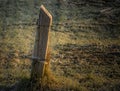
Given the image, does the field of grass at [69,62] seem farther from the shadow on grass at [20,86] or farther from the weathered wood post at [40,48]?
the weathered wood post at [40,48]

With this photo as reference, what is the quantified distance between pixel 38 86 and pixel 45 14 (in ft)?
3.60

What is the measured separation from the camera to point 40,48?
449 centimetres

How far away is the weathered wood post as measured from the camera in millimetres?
4422

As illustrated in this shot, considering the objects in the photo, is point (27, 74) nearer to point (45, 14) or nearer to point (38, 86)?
point (38, 86)

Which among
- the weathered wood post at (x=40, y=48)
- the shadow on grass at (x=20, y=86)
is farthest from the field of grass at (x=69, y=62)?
the weathered wood post at (x=40, y=48)

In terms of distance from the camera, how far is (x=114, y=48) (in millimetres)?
6449

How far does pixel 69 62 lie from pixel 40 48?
4.52 ft

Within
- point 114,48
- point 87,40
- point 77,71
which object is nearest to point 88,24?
point 87,40

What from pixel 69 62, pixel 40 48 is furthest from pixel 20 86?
pixel 69 62

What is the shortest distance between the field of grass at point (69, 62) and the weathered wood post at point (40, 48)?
134 mm

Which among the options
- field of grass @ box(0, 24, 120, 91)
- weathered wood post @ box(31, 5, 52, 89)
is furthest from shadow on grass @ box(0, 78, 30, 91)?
weathered wood post @ box(31, 5, 52, 89)

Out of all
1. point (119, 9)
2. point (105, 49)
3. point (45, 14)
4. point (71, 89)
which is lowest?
point (71, 89)

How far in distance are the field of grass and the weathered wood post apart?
0.13 meters

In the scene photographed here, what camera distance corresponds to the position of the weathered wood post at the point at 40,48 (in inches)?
174
